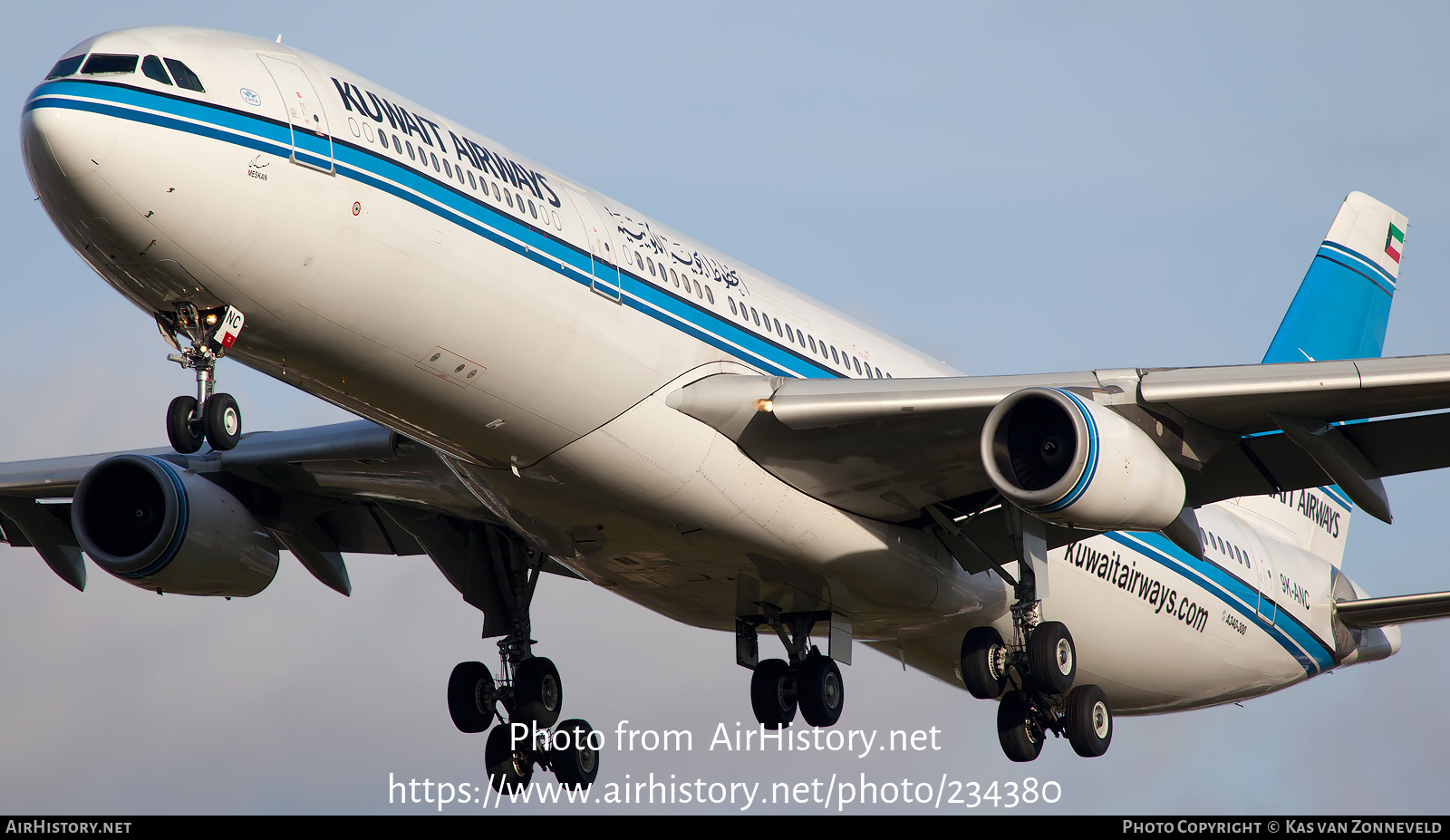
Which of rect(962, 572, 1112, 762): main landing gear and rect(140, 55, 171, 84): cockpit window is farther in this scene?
rect(962, 572, 1112, 762): main landing gear

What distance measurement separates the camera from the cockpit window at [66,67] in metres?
14.6

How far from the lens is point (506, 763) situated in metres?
23.5

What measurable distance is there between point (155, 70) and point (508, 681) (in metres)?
11.6

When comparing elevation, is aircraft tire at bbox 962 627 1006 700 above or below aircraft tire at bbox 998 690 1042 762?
above

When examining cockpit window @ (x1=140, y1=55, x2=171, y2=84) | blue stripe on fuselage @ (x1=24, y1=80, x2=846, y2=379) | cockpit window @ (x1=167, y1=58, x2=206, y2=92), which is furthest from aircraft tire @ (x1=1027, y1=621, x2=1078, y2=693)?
cockpit window @ (x1=140, y1=55, x2=171, y2=84)

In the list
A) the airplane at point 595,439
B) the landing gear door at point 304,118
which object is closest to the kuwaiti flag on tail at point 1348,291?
the airplane at point 595,439

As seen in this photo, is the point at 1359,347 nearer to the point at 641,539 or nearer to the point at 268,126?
the point at 641,539

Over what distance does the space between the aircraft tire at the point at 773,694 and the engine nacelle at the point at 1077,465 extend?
5.93 metres

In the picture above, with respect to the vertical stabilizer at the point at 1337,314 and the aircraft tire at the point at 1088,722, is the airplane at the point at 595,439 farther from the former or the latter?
the vertical stabilizer at the point at 1337,314

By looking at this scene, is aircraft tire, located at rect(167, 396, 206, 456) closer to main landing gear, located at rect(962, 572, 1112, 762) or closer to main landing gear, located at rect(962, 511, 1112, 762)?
main landing gear, located at rect(962, 511, 1112, 762)

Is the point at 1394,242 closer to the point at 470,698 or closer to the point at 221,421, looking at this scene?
the point at 470,698

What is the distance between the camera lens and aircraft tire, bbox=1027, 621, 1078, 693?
20.4 metres

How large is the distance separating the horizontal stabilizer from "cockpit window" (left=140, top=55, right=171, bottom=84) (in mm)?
18864

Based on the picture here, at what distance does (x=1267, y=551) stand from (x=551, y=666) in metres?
12.4
